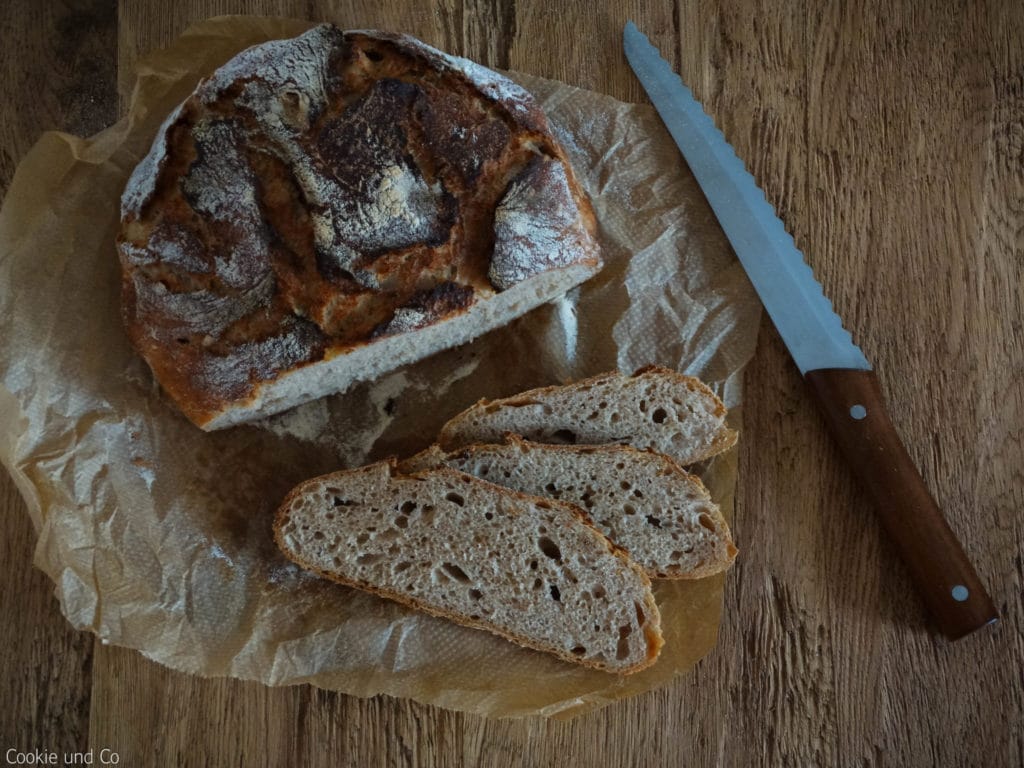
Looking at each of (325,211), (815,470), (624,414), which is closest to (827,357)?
(815,470)

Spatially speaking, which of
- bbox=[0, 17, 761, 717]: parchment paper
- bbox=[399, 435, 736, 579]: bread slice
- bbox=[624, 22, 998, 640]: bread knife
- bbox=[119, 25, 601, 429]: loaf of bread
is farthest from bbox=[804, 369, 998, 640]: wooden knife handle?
bbox=[119, 25, 601, 429]: loaf of bread

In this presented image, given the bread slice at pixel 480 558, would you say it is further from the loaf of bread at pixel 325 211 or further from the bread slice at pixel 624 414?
the loaf of bread at pixel 325 211

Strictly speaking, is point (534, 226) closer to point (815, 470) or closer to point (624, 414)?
point (624, 414)

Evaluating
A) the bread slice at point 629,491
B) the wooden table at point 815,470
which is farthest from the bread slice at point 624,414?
the wooden table at point 815,470

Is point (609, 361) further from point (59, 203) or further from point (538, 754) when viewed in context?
point (59, 203)

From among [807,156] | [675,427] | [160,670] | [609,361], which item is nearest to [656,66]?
[807,156]
